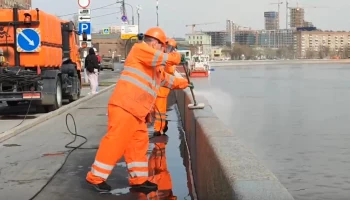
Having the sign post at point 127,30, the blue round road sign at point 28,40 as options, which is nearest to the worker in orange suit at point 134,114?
the blue round road sign at point 28,40

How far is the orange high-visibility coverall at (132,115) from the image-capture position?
6.23 metres

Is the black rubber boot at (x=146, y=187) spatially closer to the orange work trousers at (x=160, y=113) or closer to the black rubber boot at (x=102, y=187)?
the black rubber boot at (x=102, y=187)

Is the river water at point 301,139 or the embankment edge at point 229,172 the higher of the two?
the embankment edge at point 229,172

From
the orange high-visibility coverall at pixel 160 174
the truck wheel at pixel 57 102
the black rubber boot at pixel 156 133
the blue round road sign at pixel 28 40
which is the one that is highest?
the blue round road sign at pixel 28 40

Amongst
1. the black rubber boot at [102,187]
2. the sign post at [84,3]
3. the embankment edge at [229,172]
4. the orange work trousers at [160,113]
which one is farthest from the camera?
the sign post at [84,3]

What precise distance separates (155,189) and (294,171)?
14.6 ft

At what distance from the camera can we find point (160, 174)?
7746mm

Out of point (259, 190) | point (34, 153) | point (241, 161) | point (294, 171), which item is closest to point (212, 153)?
point (241, 161)

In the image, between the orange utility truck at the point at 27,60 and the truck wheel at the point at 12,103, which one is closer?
the orange utility truck at the point at 27,60

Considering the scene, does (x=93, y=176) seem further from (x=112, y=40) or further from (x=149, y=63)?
(x=112, y=40)

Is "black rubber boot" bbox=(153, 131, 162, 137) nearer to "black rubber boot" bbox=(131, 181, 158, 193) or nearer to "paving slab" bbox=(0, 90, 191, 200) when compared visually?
"paving slab" bbox=(0, 90, 191, 200)

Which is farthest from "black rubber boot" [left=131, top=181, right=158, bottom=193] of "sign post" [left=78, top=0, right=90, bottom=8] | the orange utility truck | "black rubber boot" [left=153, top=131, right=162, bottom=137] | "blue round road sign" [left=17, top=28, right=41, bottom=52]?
"sign post" [left=78, top=0, right=90, bottom=8]

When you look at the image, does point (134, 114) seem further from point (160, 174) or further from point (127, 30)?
point (127, 30)

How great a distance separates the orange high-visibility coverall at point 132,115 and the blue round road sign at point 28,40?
29.9 feet
